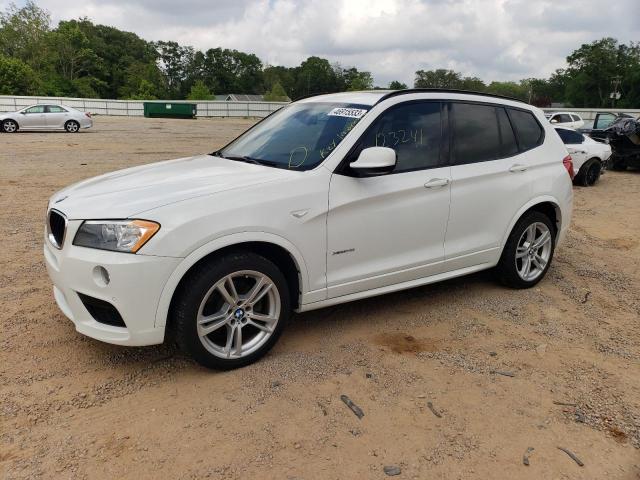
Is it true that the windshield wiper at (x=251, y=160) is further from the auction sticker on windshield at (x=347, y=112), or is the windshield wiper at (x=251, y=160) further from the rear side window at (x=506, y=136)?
the rear side window at (x=506, y=136)

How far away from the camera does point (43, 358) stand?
139 inches

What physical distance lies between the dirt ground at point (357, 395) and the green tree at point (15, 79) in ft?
197

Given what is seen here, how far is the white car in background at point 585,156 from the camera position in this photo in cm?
1242

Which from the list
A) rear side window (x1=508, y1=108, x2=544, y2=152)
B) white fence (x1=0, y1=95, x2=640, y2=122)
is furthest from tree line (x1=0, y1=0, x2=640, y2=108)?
rear side window (x1=508, y1=108, x2=544, y2=152)

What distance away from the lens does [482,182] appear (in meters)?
4.43

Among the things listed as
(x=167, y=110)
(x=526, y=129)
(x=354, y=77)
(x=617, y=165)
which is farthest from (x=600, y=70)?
(x=526, y=129)

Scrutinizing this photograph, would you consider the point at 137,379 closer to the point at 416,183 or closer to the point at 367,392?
the point at 367,392

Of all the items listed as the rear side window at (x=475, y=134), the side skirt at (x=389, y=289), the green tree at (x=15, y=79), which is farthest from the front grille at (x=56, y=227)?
the green tree at (x=15, y=79)

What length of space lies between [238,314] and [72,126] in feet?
82.6

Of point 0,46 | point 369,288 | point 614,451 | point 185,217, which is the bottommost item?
point 614,451

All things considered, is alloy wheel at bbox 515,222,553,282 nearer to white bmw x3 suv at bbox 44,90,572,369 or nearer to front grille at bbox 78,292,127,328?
white bmw x3 suv at bbox 44,90,572,369

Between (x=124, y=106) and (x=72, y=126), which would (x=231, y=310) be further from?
(x=124, y=106)

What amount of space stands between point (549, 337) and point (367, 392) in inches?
68.4

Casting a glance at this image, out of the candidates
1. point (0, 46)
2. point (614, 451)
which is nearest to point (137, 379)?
point (614, 451)
